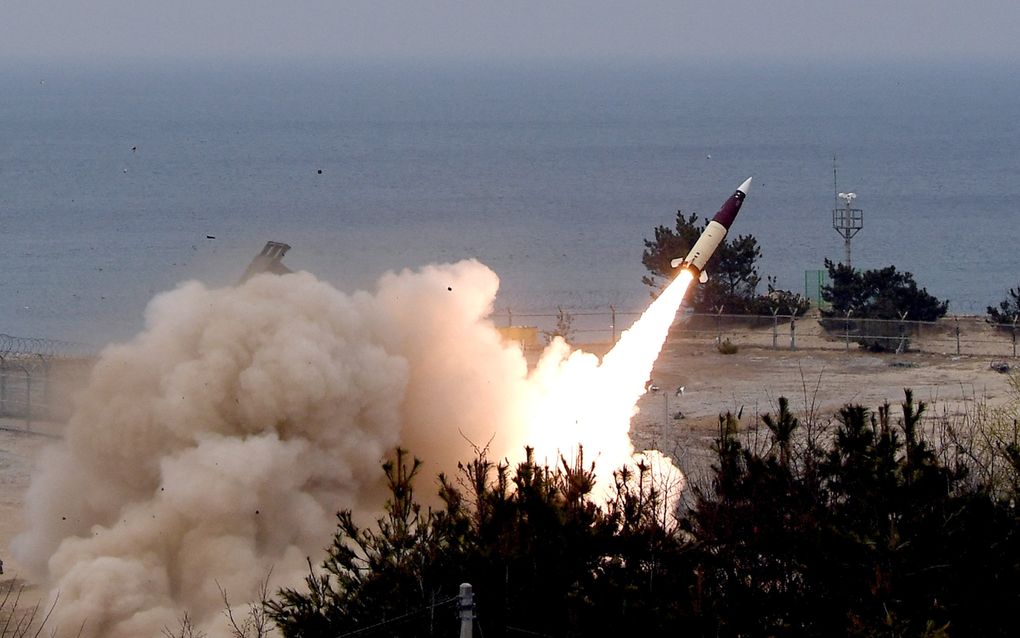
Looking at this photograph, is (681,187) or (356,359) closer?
(356,359)

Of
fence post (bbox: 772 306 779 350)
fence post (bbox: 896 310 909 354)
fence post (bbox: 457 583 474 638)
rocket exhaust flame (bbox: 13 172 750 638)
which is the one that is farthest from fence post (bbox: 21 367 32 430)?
fence post (bbox: 896 310 909 354)

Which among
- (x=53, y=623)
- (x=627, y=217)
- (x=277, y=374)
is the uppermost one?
(x=627, y=217)

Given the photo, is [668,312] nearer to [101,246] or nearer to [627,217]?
[101,246]

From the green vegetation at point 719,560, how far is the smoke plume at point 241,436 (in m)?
4.85

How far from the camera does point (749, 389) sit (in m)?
35.5

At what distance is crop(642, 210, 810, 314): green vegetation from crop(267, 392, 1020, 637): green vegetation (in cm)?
2786

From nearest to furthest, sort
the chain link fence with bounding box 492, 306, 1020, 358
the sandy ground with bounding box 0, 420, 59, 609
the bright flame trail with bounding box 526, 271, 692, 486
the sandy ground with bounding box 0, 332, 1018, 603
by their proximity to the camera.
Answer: the sandy ground with bounding box 0, 420, 59, 609, the bright flame trail with bounding box 526, 271, 692, 486, the sandy ground with bounding box 0, 332, 1018, 603, the chain link fence with bounding box 492, 306, 1020, 358

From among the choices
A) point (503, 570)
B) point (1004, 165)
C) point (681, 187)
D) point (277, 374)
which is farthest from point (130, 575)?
point (1004, 165)

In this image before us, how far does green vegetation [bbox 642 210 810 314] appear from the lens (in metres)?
44.9

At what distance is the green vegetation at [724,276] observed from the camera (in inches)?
1768

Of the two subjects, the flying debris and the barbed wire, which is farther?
the barbed wire

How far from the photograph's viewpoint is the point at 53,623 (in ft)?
67.7

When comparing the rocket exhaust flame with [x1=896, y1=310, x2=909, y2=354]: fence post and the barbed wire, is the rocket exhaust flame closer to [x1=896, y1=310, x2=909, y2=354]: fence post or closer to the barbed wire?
the barbed wire

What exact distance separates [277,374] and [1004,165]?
5127 inches
